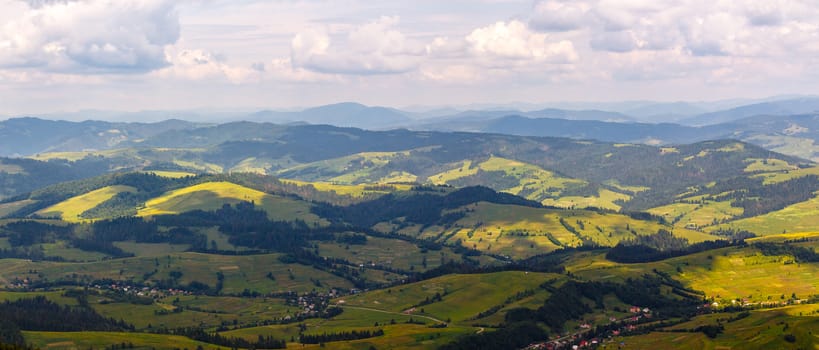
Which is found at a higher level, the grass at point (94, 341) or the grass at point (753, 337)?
the grass at point (94, 341)

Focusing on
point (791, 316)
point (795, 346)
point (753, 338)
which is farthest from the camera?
point (791, 316)

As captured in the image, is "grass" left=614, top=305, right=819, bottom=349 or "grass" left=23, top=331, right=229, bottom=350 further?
"grass" left=23, top=331, right=229, bottom=350

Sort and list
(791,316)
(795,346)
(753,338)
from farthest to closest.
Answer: (791,316)
(753,338)
(795,346)

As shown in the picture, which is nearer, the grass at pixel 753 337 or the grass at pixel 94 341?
the grass at pixel 753 337

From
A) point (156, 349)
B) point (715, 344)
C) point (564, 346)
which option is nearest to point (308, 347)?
point (156, 349)

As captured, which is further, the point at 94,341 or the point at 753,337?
the point at 94,341

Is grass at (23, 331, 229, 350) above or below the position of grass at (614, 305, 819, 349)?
above

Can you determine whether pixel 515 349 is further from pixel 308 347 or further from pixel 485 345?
pixel 308 347

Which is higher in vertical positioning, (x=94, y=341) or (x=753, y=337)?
(x=94, y=341)
